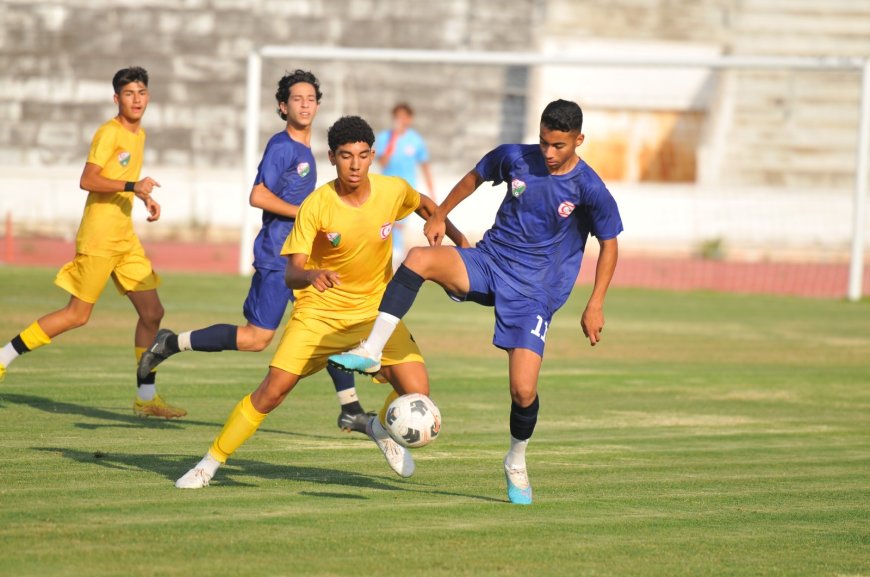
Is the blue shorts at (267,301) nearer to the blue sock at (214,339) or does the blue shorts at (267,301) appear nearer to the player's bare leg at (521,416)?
the blue sock at (214,339)

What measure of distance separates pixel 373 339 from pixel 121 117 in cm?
385

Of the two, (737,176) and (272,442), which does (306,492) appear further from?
(737,176)

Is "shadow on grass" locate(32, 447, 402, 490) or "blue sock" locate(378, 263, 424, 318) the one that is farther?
"shadow on grass" locate(32, 447, 402, 490)

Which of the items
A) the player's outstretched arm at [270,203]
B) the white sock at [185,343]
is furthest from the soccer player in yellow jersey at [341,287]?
the white sock at [185,343]

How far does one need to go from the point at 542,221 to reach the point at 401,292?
93 cm

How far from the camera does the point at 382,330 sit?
7.64 m

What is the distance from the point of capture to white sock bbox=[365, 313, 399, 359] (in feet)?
24.9

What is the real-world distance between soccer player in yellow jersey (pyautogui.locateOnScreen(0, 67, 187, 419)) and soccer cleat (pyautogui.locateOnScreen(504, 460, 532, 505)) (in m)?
3.47

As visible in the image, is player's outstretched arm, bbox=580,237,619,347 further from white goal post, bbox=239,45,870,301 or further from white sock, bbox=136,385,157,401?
white goal post, bbox=239,45,870,301

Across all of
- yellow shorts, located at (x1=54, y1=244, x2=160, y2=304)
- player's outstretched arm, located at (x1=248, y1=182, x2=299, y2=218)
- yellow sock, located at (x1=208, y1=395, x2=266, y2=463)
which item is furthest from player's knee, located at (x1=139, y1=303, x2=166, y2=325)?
yellow sock, located at (x1=208, y1=395, x2=266, y2=463)

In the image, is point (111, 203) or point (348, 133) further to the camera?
point (111, 203)

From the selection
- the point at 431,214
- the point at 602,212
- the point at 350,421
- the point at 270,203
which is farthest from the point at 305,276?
the point at 350,421

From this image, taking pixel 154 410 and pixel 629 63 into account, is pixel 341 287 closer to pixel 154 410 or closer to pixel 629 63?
pixel 154 410

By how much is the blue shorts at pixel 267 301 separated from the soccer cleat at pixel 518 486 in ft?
8.91
